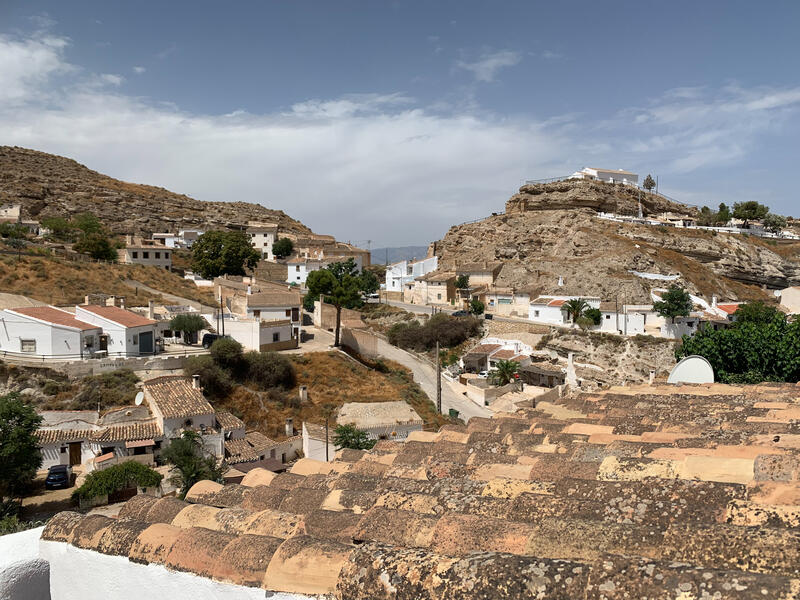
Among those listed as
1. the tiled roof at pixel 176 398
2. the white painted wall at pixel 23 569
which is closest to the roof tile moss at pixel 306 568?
the white painted wall at pixel 23 569

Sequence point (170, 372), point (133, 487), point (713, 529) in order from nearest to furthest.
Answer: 1. point (713, 529)
2. point (133, 487)
3. point (170, 372)

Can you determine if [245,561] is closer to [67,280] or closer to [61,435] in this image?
[61,435]

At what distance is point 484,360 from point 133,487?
86.0 ft

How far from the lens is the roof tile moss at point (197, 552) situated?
3.02 m

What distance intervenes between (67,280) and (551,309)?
3445cm

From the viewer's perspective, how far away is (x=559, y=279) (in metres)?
53.0

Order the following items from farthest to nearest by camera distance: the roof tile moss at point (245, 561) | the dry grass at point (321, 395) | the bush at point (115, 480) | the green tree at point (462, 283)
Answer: the green tree at point (462, 283)
the dry grass at point (321, 395)
the bush at point (115, 480)
the roof tile moss at point (245, 561)

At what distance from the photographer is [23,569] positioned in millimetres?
3637

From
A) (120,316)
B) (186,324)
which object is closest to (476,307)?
(186,324)

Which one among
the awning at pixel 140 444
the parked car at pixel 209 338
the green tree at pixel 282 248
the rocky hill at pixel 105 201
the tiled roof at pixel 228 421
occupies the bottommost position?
the awning at pixel 140 444

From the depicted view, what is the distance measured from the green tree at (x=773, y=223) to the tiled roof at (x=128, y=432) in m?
79.2

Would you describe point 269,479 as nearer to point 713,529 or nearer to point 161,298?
point 713,529

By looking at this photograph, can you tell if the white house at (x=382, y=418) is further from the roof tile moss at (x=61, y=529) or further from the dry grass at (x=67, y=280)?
the roof tile moss at (x=61, y=529)

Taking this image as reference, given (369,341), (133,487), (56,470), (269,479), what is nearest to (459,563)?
(269,479)
